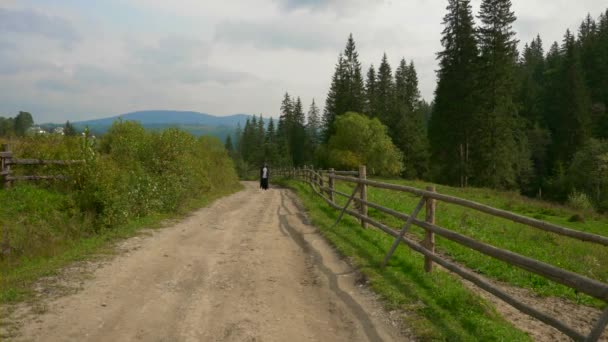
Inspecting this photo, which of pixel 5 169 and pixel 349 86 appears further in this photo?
pixel 349 86

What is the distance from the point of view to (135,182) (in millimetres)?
13492

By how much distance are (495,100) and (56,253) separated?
3483 centimetres

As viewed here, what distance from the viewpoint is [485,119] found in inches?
1399

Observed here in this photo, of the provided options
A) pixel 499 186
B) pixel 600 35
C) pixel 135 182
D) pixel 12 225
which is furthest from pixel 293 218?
pixel 600 35

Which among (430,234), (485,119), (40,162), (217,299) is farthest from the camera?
(485,119)

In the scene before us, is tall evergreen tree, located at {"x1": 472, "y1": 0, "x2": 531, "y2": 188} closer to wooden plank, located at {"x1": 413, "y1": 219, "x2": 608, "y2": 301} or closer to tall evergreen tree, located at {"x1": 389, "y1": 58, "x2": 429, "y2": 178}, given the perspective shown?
tall evergreen tree, located at {"x1": 389, "y1": 58, "x2": 429, "y2": 178}

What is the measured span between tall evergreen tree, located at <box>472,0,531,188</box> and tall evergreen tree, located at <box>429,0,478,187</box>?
730 millimetres

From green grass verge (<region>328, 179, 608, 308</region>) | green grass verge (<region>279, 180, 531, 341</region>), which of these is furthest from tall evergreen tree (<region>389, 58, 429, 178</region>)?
green grass verge (<region>279, 180, 531, 341</region>)

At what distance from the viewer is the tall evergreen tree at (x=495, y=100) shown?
35.5 m

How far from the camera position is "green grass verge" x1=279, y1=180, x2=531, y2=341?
15.4 feet

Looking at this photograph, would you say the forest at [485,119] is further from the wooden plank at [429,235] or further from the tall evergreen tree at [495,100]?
the wooden plank at [429,235]

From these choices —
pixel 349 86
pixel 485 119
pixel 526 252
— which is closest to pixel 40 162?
pixel 526 252

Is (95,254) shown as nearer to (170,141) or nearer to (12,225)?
(12,225)

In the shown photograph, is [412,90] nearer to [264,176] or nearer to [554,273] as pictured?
[264,176]
